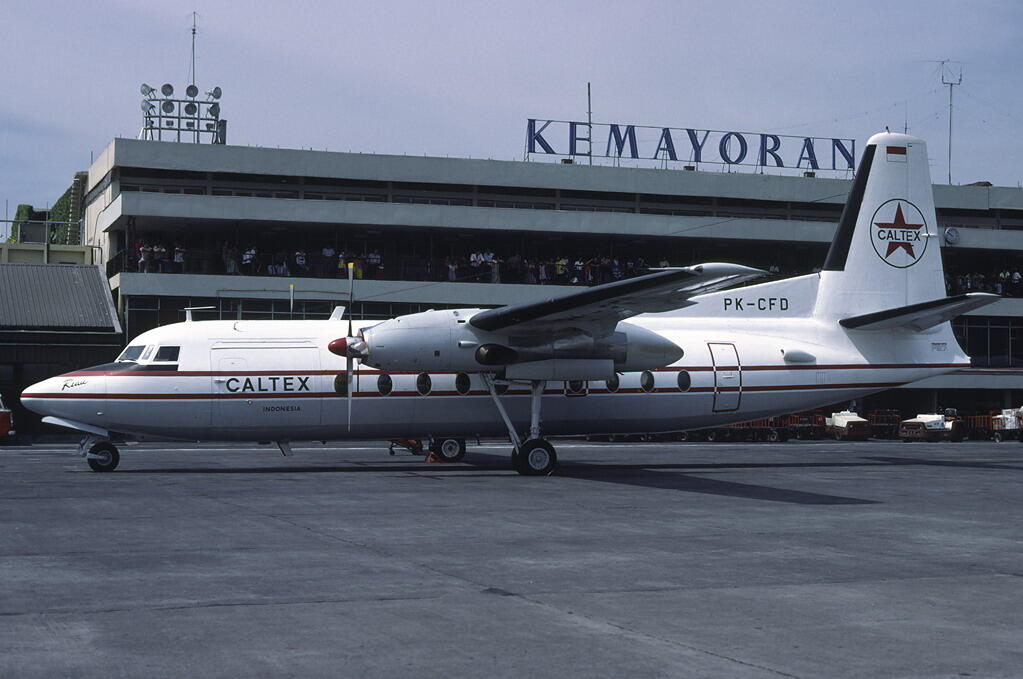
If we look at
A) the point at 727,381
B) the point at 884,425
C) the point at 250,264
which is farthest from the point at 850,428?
the point at 250,264

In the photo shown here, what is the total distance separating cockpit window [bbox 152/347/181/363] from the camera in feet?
78.8

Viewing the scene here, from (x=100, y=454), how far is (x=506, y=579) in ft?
52.6

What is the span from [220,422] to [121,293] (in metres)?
25.7

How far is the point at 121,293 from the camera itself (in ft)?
154

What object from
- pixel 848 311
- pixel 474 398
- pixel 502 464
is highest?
pixel 848 311

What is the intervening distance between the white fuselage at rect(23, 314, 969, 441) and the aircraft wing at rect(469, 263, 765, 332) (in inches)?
105

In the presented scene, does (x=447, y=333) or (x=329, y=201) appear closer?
(x=447, y=333)

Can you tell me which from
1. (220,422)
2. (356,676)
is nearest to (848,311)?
(220,422)

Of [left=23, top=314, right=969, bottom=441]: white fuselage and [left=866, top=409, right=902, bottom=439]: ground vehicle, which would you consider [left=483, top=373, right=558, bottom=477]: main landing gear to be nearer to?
[left=23, top=314, right=969, bottom=441]: white fuselage

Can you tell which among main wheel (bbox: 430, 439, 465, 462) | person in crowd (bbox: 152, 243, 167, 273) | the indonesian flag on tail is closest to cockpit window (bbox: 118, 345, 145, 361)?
main wheel (bbox: 430, 439, 465, 462)

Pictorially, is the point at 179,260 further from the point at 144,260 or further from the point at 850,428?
the point at 850,428

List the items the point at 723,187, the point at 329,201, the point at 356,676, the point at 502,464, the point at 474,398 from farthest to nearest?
the point at 723,187 < the point at 329,201 < the point at 502,464 < the point at 474,398 < the point at 356,676

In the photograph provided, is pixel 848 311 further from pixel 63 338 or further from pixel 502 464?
pixel 63 338

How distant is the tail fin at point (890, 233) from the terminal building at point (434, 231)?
2251cm
